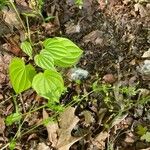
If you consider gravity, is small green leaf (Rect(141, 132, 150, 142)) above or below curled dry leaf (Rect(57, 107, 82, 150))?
below

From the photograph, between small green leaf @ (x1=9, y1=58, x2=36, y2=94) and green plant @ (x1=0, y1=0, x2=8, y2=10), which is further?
green plant @ (x1=0, y1=0, x2=8, y2=10)

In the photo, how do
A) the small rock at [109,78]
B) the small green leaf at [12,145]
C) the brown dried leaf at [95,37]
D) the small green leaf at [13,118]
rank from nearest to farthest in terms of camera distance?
1. the small green leaf at [12,145]
2. the small green leaf at [13,118]
3. the small rock at [109,78]
4. the brown dried leaf at [95,37]

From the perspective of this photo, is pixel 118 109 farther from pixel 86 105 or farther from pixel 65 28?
pixel 65 28

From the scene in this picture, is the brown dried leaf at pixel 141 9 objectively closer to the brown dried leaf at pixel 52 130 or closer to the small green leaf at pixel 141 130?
the small green leaf at pixel 141 130

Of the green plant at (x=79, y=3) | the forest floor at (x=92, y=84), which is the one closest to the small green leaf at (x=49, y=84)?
the forest floor at (x=92, y=84)

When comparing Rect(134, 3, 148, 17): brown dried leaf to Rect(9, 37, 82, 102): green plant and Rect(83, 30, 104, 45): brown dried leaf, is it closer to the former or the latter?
Rect(83, 30, 104, 45): brown dried leaf

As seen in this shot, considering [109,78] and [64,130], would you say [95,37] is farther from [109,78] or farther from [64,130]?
[64,130]

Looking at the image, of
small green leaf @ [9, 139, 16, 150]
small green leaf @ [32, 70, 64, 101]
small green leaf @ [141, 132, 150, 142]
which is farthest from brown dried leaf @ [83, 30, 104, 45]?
small green leaf @ [9, 139, 16, 150]
